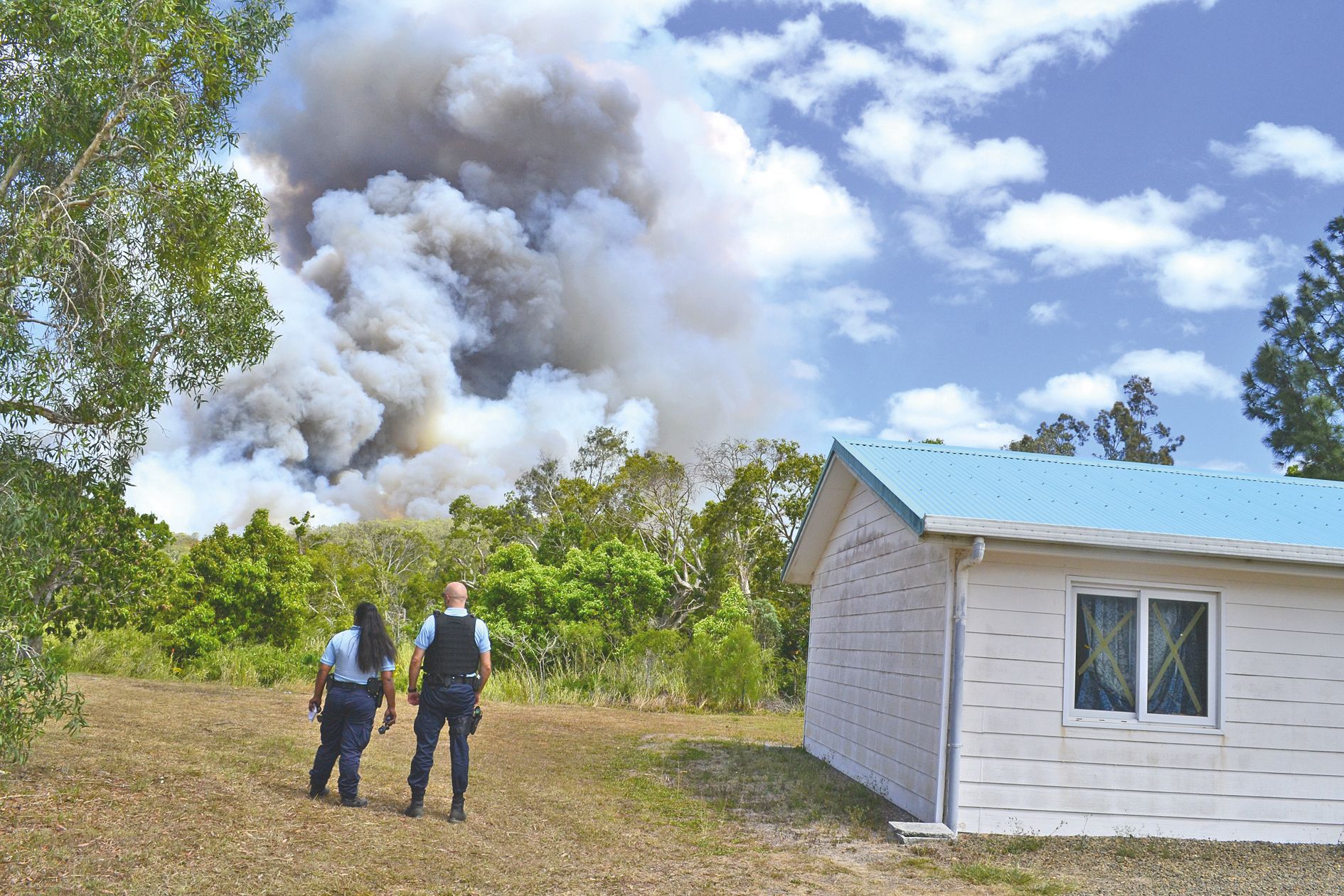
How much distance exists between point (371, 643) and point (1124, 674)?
250 inches

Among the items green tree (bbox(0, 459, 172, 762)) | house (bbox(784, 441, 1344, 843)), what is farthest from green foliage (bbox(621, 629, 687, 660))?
house (bbox(784, 441, 1344, 843))

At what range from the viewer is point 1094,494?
33.4 feet

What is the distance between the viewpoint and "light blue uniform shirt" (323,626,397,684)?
7922 millimetres

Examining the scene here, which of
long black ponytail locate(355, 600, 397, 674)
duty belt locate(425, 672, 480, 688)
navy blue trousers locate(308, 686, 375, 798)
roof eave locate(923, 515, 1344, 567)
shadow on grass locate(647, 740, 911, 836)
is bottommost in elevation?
shadow on grass locate(647, 740, 911, 836)

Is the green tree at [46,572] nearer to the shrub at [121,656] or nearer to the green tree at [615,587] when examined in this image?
the shrub at [121,656]

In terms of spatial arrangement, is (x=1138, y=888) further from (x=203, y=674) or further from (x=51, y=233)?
(x=203, y=674)

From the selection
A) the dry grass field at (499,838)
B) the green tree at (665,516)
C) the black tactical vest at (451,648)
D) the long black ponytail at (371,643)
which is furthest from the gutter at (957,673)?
the green tree at (665,516)

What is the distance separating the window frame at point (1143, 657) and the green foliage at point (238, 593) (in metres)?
15.5

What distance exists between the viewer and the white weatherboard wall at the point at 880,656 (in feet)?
30.0

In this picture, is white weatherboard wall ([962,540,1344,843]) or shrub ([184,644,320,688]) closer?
white weatherboard wall ([962,540,1344,843])

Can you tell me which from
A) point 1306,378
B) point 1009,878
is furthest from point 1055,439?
point 1009,878

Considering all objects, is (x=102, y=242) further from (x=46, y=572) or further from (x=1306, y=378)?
(x=1306, y=378)

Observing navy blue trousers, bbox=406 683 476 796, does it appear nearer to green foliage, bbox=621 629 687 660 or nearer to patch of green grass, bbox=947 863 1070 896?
patch of green grass, bbox=947 863 1070 896

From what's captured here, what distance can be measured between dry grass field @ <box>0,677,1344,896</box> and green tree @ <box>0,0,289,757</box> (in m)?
1.22
